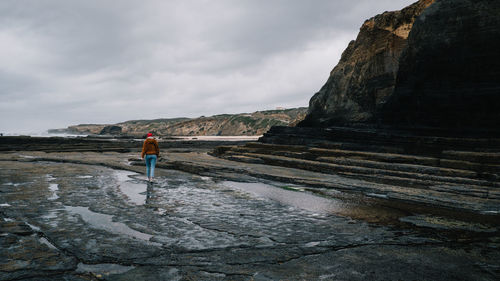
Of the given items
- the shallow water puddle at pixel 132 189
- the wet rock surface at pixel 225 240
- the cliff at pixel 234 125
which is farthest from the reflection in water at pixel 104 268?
the cliff at pixel 234 125

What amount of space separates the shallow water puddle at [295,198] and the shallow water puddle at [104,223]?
3914 millimetres

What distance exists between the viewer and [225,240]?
4.85m

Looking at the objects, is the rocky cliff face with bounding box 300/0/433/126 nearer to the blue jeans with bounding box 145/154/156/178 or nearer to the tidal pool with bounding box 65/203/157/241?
the blue jeans with bounding box 145/154/156/178

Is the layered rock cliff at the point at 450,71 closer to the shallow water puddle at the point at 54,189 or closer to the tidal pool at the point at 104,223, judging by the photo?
the tidal pool at the point at 104,223

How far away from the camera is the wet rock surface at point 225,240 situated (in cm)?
362

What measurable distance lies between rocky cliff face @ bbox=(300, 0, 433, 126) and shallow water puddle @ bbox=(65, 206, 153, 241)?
17290 mm

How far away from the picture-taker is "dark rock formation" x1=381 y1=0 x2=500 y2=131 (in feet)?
42.2

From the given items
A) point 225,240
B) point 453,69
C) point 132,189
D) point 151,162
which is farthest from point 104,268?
point 453,69

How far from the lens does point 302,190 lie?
9.74 m

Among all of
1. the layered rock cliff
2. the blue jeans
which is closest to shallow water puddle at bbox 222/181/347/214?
the blue jeans

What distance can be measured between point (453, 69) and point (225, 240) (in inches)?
567

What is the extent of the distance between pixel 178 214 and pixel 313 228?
288 cm

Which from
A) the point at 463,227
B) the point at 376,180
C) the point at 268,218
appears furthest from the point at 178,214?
the point at 376,180

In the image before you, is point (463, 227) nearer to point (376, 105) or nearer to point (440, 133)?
point (440, 133)
